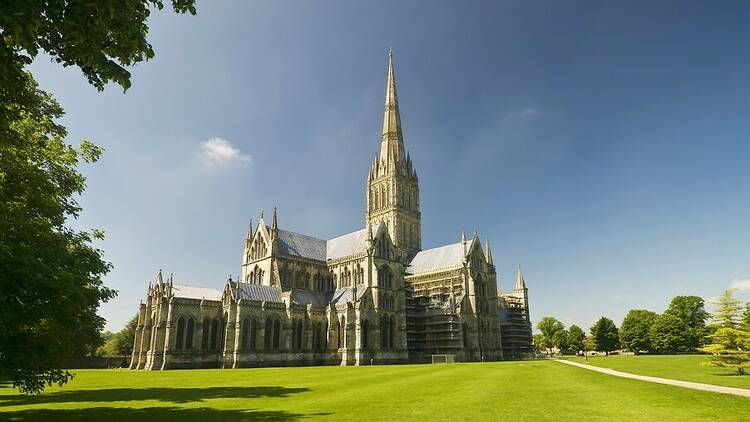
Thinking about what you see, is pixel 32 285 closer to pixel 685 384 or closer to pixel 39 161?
pixel 39 161

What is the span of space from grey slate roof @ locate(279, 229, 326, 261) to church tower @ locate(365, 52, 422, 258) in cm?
1513

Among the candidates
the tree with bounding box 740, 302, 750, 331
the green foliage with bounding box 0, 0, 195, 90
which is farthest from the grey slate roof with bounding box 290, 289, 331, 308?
the green foliage with bounding box 0, 0, 195, 90

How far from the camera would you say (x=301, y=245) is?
237 feet

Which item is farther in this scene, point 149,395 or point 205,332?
point 205,332

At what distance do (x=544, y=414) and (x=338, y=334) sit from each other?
4915 cm

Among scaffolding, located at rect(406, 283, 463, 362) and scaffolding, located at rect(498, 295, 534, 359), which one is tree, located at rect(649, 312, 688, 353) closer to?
scaffolding, located at rect(498, 295, 534, 359)

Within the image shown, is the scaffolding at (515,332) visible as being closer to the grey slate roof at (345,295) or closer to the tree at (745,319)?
the grey slate roof at (345,295)

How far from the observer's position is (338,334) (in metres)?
62.0

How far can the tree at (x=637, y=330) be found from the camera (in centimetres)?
9656

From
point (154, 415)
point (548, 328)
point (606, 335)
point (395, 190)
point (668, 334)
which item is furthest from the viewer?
point (548, 328)

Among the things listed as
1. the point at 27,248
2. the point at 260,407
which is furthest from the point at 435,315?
the point at 27,248

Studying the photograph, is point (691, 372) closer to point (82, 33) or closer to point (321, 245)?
point (82, 33)

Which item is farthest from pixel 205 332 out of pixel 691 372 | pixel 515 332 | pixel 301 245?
pixel 515 332

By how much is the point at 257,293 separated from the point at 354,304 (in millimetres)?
12747
